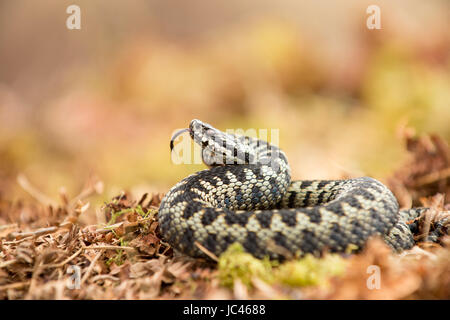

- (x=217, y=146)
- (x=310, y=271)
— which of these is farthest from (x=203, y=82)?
(x=310, y=271)

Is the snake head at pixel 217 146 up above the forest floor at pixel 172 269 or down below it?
above

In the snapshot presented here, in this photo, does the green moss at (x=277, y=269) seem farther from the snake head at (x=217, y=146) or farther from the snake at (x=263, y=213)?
the snake head at (x=217, y=146)

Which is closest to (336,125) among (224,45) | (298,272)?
(224,45)

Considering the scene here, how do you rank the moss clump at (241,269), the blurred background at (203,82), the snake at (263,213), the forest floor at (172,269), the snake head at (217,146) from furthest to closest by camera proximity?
the blurred background at (203,82), the snake head at (217,146), the snake at (263,213), the moss clump at (241,269), the forest floor at (172,269)

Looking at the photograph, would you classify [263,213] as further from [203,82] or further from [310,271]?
[203,82]

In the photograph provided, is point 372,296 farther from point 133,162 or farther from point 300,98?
point 300,98

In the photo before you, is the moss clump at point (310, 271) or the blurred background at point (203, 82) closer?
the moss clump at point (310, 271)

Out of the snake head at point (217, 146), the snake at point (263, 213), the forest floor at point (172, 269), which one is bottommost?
the forest floor at point (172, 269)

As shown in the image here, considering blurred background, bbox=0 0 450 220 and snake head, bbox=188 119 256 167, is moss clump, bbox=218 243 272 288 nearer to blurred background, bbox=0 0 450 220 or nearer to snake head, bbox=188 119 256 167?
snake head, bbox=188 119 256 167

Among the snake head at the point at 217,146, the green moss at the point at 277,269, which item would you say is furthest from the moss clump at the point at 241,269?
the snake head at the point at 217,146
